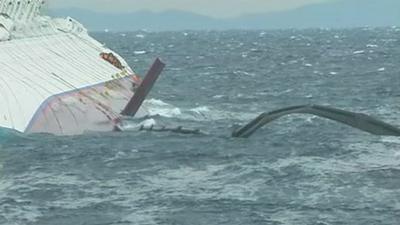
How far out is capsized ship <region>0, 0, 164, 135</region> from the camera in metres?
34.2

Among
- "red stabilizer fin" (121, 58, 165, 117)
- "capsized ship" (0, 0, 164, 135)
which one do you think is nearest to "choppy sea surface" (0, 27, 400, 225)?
"red stabilizer fin" (121, 58, 165, 117)

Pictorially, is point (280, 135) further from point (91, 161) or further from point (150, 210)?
point (150, 210)

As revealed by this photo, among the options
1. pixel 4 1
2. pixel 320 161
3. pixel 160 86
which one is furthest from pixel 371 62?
pixel 320 161

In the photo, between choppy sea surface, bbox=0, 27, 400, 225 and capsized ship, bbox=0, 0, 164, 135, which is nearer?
choppy sea surface, bbox=0, 27, 400, 225

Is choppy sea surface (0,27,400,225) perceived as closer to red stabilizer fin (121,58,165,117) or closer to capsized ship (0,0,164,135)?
red stabilizer fin (121,58,165,117)

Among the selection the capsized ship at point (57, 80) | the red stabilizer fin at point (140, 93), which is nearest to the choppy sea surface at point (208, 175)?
the red stabilizer fin at point (140, 93)

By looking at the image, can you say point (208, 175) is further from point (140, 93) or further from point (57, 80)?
point (140, 93)

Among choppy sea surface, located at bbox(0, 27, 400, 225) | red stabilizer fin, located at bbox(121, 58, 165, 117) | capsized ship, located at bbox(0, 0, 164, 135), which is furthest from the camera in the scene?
red stabilizer fin, located at bbox(121, 58, 165, 117)

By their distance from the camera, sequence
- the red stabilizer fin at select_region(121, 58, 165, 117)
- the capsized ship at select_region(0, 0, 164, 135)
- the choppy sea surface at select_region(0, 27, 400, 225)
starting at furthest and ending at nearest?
the red stabilizer fin at select_region(121, 58, 165, 117) → the capsized ship at select_region(0, 0, 164, 135) → the choppy sea surface at select_region(0, 27, 400, 225)

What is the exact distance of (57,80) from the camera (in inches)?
1601

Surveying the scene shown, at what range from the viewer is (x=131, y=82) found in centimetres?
5391

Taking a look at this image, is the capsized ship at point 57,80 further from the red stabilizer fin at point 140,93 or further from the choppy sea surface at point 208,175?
the choppy sea surface at point 208,175

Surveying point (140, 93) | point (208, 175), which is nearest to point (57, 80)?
point (140, 93)

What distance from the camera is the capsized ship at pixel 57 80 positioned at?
3422 centimetres
